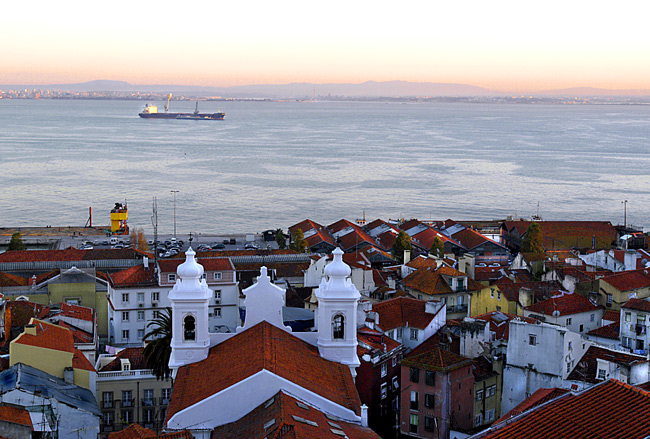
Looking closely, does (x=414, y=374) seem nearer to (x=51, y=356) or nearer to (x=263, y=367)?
(x=263, y=367)

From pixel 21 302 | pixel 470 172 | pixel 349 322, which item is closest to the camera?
pixel 349 322

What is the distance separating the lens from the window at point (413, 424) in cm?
1766

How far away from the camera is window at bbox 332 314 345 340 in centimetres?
1499

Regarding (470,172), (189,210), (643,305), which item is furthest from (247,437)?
(470,172)

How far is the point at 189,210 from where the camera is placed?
62406 mm

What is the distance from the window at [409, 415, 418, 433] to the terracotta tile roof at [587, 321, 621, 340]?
218 inches

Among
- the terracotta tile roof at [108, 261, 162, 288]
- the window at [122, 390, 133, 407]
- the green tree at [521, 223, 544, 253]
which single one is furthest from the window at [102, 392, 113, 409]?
the green tree at [521, 223, 544, 253]

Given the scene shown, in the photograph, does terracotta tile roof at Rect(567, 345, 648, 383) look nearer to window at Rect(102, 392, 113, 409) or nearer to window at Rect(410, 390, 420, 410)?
window at Rect(410, 390, 420, 410)

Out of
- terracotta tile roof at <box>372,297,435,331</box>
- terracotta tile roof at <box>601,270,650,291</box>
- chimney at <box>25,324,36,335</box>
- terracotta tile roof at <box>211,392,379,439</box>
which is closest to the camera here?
terracotta tile roof at <box>211,392,379,439</box>

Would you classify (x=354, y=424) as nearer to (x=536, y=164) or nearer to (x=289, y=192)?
(x=289, y=192)

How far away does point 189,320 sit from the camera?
14.7 metres

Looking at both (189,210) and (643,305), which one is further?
(189,210)

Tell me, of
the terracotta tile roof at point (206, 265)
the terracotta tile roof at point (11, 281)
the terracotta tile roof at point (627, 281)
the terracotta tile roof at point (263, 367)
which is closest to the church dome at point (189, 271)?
the terracotta tile roof at point (263, 367)

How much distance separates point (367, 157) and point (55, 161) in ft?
111
